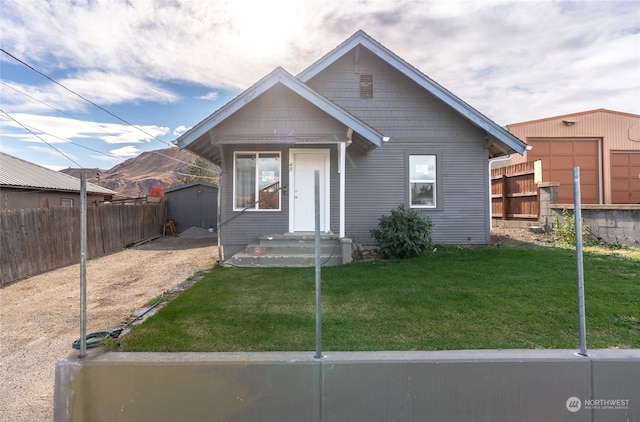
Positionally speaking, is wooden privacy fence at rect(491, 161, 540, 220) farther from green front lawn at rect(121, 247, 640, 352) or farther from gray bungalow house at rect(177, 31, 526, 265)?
green front lawn at rect(121, 247, 640, 352)

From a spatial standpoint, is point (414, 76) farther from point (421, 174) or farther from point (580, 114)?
point (580, 114)

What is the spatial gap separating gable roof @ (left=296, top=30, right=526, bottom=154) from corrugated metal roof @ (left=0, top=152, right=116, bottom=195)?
42.9 ft

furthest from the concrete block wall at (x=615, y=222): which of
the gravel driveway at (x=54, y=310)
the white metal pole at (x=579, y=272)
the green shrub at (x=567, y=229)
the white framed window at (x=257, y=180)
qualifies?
the gravel driveway at (x=54, y=310)

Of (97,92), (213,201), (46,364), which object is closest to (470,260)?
(46,364)

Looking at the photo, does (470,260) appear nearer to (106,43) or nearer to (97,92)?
(106,43)

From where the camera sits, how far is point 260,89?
25.1ft

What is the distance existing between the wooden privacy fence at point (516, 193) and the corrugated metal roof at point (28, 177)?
18956mm

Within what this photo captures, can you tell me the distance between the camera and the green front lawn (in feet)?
11.3

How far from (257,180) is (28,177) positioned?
1346 cm

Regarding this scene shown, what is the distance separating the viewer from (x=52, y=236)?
986 cm

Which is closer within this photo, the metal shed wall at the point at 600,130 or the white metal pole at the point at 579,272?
the white metal pole at the point at 579,272

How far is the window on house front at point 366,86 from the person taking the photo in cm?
1011

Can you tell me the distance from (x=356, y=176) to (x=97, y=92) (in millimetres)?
15045

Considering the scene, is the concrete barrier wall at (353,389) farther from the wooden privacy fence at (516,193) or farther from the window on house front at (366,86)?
the wooden privacy fence at (516,193)
